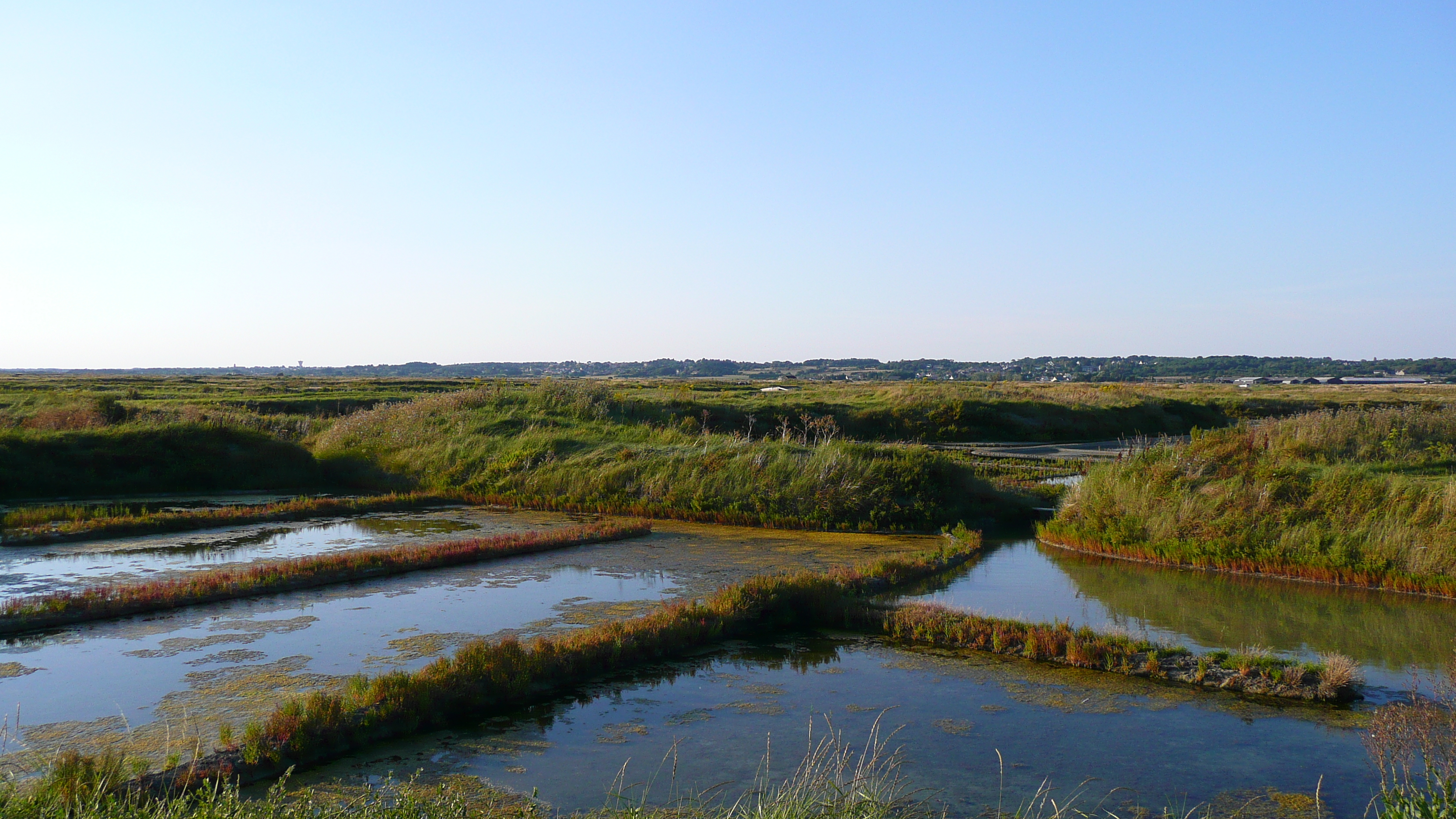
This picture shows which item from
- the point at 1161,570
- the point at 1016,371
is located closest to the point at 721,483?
the point at 1161,570

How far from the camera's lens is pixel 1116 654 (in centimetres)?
1020

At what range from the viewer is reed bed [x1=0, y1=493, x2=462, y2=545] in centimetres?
1739

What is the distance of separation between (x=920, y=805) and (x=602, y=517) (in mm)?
15335

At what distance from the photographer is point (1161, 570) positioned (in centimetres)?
1565

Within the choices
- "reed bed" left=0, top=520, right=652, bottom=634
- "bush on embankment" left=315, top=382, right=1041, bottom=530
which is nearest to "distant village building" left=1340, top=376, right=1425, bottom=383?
"bush on embankment" left=315, top=382, right=1041, bottom=530

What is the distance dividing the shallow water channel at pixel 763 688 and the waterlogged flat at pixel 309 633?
40 mm

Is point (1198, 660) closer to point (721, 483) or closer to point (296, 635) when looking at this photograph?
point (296, 635)

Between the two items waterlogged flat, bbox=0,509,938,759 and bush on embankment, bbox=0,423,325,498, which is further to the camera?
bush on embankment, bbox=0,423,325,498

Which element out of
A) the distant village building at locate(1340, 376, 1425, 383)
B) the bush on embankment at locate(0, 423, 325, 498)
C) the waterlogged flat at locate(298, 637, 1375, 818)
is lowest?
the waterlogged flat at locate(298, 637, 1375, 818)

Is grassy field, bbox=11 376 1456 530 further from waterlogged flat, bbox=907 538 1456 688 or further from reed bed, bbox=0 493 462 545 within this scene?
waterlogged flat, bbox=907 538 1456 688

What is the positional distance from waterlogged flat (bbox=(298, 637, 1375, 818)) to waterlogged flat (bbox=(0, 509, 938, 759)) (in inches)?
81.2

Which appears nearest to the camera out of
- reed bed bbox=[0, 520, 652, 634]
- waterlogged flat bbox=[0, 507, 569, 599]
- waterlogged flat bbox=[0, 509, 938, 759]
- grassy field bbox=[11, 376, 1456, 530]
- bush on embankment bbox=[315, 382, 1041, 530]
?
waterlogged flat bbox=[0, 509, 938, 759]

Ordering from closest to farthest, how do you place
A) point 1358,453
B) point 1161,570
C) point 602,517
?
point 1161,570 < point 1358,453 < point 602,517

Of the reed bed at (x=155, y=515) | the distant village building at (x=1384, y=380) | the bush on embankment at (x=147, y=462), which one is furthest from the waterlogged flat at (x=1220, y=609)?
the distant village building at (x=1384, y=380)
